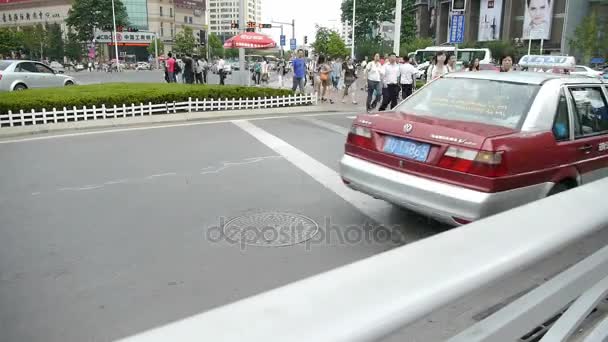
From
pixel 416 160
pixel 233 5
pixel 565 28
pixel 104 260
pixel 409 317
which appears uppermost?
pixel 233 5

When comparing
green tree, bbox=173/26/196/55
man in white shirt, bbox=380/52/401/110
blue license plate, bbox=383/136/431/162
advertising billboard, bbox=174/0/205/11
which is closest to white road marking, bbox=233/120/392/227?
blue license plate, bbox=383/136/431/162

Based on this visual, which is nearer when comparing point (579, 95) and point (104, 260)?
point (104, 260)

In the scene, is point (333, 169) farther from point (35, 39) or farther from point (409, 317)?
point (35, 39)

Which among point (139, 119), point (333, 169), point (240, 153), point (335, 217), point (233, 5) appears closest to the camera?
point (335, 217)

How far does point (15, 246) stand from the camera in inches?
179

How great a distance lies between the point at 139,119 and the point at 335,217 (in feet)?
29.0

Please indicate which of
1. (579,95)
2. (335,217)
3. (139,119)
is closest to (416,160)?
(335,217)

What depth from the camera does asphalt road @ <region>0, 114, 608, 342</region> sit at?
336cm

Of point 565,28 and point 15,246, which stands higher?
point 565,28

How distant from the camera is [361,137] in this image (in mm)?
5066

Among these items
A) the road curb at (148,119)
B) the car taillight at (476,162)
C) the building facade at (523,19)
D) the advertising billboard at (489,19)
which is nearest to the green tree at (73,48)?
the building facade at (523,19)

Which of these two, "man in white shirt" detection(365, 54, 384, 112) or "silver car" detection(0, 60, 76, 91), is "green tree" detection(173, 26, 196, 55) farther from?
"man in white shirt" detection(365, 54, 384, 112)

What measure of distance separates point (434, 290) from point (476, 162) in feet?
10.7

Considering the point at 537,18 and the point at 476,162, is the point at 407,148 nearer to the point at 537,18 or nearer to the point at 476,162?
the point at 476,162
